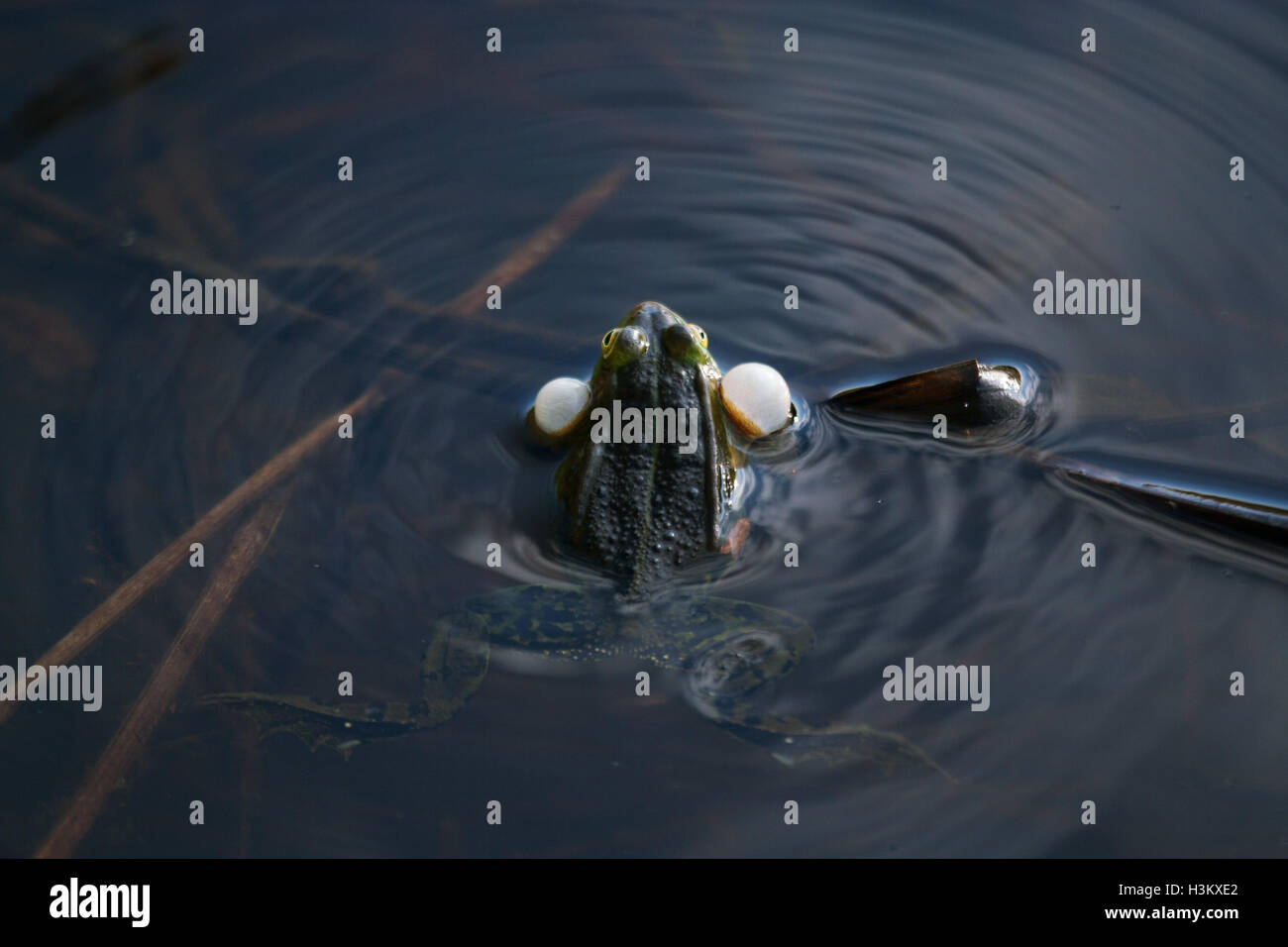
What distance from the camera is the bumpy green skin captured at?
17.0ft

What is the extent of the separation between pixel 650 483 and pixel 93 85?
5976mm

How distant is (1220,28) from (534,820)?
814 centimetres

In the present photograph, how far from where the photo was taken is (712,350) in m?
6.50

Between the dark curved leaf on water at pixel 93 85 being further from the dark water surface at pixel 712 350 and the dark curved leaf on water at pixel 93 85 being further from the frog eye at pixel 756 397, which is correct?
the frog eye at pixel 756 397

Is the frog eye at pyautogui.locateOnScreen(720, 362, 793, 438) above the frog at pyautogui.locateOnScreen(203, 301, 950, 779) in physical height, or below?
above

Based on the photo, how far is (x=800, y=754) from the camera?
15.4 ft

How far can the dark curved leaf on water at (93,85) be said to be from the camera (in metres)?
7.57

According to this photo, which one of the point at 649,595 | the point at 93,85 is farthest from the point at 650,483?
the point at 93,85

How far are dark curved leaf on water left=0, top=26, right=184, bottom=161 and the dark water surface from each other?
0.42ft

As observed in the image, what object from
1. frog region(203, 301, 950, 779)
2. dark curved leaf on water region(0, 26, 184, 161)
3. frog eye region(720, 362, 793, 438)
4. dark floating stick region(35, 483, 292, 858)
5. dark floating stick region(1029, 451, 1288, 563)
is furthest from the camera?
dark curved leaf on water region(0, 26, 184, 161)

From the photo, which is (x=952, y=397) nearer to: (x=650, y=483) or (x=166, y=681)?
(x=650, y=483)

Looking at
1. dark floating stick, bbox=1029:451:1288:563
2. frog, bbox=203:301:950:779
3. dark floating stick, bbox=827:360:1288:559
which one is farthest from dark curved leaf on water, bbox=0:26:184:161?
dark floating stick, bbox=1029:451:1288:563

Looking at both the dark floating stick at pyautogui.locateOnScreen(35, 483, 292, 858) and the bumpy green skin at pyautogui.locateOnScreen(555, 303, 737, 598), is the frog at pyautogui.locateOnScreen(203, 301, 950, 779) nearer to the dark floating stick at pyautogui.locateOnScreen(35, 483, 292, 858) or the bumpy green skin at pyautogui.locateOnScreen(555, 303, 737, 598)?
the bumpy green skin at pyautogui.locateOnScreen(555, 303, 737, 598)

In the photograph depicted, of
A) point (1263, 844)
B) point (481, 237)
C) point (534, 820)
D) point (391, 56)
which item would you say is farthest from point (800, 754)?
point (391, 56)
